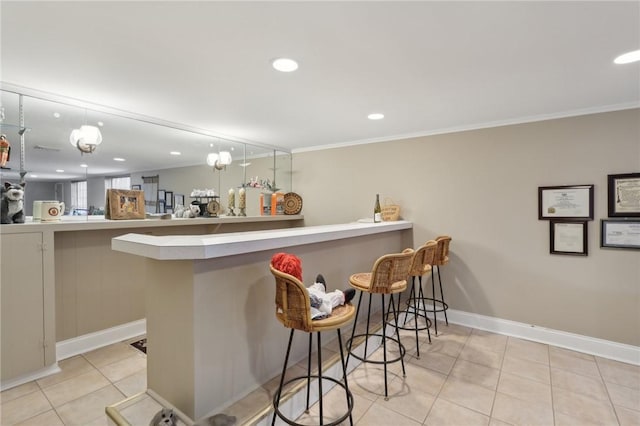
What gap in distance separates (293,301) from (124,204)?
2.40 meters

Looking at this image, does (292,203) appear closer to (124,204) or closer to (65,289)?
(124,204)

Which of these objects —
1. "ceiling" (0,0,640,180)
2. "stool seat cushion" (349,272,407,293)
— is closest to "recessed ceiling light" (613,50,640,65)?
"ceiling" (0,0,640,180)

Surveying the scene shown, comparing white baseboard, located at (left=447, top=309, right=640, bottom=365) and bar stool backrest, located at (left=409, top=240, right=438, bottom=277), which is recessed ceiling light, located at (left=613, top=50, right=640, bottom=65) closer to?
bar stool backrest, located at (left=409, top=240, right=438, bottom=277)

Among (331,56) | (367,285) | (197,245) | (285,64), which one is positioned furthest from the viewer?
(367,285)

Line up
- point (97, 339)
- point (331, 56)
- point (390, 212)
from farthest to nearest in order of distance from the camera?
1. point (390, 212)
2. point (97, 339)
3. point (331, 56)

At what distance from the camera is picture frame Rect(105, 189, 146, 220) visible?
292 cm

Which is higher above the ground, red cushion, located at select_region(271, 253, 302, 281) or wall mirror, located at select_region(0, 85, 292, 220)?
wall mirror, located at select_region(0, 85, 292, 220)

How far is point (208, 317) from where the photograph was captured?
1.62 meters

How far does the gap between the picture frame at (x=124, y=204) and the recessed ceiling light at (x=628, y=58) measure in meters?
4.08

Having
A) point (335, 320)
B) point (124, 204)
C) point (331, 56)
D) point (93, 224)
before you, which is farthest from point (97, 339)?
point (331, 56)

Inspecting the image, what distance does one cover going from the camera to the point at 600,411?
6.73ft

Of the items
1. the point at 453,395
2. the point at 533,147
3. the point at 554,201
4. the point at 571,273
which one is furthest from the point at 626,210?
the point at 453,395

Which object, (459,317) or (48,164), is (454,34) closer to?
(459,317)

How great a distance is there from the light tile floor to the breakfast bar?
0.60ft
